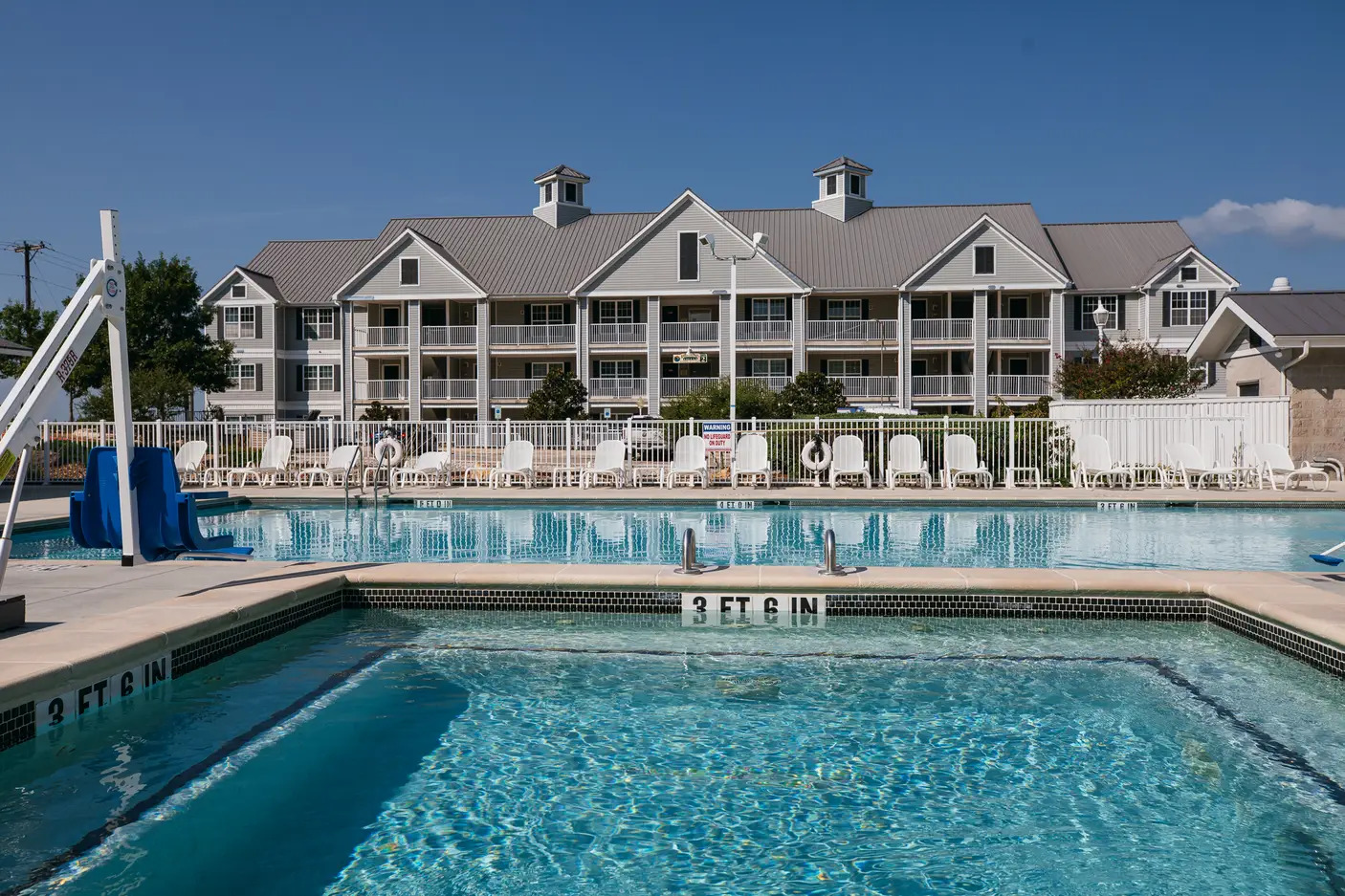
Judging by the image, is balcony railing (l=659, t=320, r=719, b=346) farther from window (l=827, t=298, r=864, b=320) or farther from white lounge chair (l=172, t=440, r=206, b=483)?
white lounge chair (l=172, t=440, r=206, b=483)

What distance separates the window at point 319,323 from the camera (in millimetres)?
44594

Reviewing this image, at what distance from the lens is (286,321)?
1759 inches

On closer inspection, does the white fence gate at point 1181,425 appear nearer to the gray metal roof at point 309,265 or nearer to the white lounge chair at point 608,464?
the white lounge chair at point 608,464

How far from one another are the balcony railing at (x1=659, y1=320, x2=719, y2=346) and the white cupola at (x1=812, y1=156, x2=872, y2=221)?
8650 millimetres

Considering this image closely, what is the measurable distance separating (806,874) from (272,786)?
8.04ft

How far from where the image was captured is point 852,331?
38.2 meters

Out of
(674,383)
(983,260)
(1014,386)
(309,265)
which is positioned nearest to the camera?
(1014,386)

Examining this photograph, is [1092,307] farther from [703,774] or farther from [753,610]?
[703,774]

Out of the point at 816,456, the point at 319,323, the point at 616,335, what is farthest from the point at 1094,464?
the point at 319,323

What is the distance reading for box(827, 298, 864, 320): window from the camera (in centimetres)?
3962

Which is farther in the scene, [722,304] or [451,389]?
[451,389]

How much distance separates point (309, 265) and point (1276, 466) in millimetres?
40726

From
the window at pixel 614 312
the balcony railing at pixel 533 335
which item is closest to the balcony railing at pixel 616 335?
the window at pixel 614 312

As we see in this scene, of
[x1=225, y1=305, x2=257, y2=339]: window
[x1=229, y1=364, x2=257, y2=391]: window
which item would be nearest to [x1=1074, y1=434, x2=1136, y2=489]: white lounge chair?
[x1=229, y1=364, x2=257, y2=391]: window
